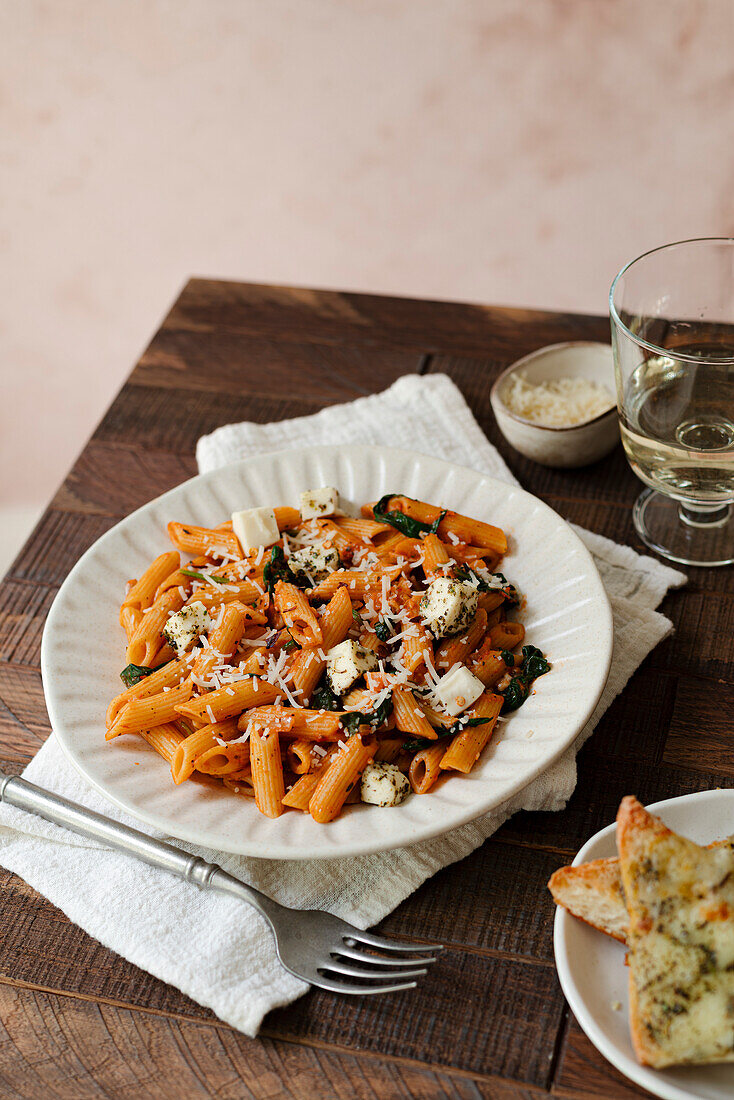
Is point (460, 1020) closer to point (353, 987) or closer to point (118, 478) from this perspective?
point (353, 987)

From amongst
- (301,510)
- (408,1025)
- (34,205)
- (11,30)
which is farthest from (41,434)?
(408,1025)

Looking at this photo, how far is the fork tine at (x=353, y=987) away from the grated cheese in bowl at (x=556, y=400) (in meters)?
1.23

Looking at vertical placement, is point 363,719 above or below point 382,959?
above

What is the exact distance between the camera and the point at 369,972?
1.41 meters

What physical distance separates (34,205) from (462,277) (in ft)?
6.32

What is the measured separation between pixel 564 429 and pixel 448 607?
67cm

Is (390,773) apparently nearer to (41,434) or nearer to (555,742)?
(555,742)

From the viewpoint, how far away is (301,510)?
200cm

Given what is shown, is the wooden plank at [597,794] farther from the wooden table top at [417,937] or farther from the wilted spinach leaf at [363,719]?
the wilted spinach leaf at [363,719]

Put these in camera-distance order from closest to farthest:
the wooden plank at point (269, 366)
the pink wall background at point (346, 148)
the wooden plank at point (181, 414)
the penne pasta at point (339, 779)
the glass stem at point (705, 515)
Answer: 1. the penne pasta at point (339, 779)
2. the glass stem at point (705, 515)
3. the wooden plank at point (181, 414)
4. the wooden plank at point (269, 366)
5. the pink wall background at point (346, 148)

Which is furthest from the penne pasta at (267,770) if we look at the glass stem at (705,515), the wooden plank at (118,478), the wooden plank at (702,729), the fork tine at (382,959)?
the glass stem at (705,515)

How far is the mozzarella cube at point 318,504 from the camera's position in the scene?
6.53ft

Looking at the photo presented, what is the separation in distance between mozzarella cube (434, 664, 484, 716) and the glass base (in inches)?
25.4

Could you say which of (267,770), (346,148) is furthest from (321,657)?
(346,148)
